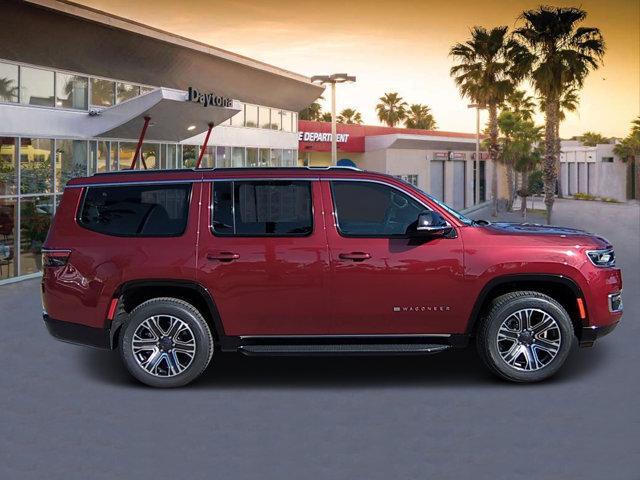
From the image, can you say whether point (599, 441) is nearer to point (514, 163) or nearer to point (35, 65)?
point (35, 65)

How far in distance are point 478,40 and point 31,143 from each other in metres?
40.3

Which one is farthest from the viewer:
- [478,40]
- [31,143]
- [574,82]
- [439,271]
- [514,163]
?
[514,163]

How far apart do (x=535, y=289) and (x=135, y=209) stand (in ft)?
12.6

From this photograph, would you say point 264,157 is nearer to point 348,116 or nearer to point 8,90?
point 8,90

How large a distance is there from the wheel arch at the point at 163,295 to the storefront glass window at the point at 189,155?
19817 millimetres

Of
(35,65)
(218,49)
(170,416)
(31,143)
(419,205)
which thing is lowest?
(170,416)

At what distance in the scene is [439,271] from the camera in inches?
314

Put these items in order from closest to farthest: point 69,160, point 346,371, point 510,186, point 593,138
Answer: point 346,371, point 69,160, point 510,186, point 593,138

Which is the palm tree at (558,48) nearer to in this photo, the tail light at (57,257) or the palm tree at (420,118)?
A: the tail light at (57,257)

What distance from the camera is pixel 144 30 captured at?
24.0 m

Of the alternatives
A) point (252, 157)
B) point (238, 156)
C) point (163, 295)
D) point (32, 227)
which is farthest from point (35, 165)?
point (252, 157)

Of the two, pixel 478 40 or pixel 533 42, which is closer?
pixel 533 42

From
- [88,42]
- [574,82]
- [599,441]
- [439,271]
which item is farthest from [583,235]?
[574,82]

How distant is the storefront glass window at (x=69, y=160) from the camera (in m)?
20.4
